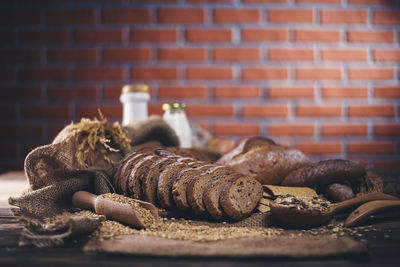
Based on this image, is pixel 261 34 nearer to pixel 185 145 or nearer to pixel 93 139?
pixel 185 145

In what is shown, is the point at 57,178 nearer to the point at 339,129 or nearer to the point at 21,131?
the point at 21,131

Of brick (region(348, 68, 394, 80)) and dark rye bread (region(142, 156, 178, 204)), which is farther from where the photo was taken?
brick (region(348, 68, 394, 80))

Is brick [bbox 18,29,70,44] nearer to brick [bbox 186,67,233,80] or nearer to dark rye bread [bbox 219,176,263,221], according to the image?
brick [bbox 186,67,233,80]

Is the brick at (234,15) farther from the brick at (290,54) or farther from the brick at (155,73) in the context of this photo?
the brick at (155,73)

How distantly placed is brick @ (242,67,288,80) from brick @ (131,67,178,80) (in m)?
0.51

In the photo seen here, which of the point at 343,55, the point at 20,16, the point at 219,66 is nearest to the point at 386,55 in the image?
the point at 343,55

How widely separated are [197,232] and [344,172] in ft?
2.09

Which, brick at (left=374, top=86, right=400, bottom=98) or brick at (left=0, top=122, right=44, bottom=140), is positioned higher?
brick at (left=374, top=86, right=400, bottom=98)

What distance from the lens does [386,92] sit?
246 centimetres

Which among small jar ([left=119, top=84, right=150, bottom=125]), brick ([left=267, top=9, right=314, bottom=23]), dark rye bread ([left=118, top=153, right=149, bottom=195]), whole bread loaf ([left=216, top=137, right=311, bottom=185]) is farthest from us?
brick ([left=267, top=9, right=314, bottom=23])

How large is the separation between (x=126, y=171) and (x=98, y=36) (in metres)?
1.55

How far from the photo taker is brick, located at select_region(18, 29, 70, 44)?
7.99 feet

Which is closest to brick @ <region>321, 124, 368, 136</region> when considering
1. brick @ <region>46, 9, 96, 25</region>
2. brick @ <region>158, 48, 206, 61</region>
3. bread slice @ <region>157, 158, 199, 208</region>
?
brick @ <region>158, 48, 206, 61</region>

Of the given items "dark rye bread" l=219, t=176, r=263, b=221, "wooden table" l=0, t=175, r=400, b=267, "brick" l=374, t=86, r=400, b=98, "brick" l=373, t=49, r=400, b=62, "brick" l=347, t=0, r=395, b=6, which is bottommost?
"wooden table" l=0, t=175, r=400, b=267
